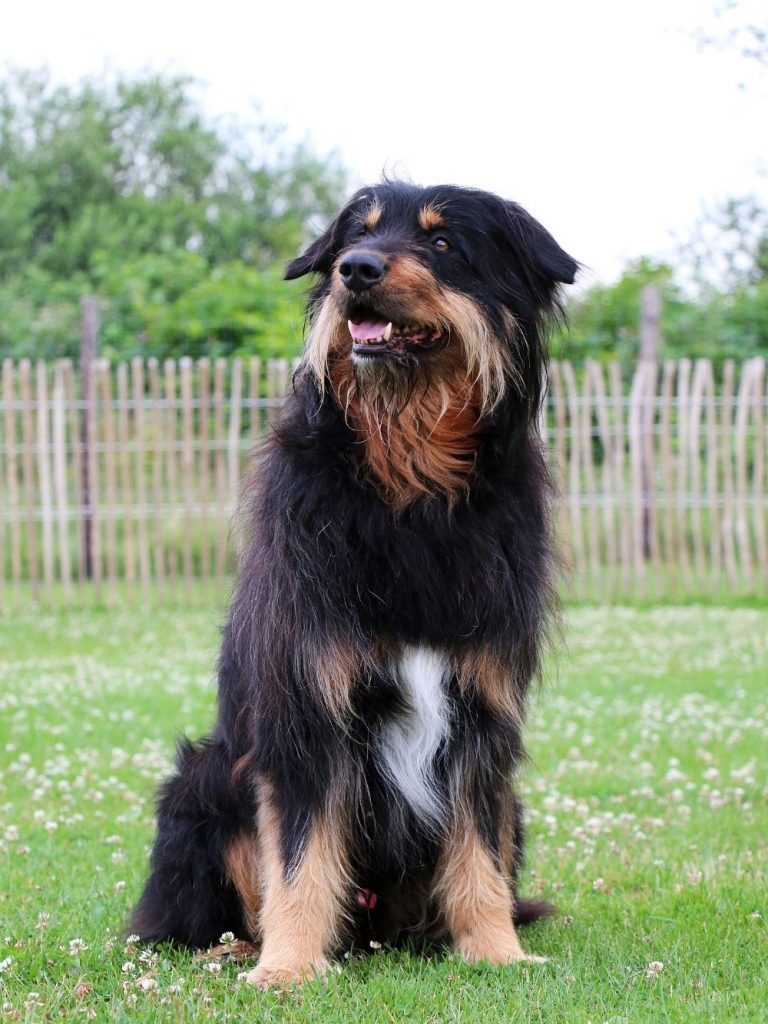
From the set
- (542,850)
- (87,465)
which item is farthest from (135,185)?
(542,850)

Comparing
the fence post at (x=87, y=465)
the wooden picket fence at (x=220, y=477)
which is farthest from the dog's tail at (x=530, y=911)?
the fence post at (x=87, y=465)

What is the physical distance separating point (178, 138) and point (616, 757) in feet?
116

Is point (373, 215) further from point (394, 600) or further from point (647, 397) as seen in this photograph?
point (647, 397)

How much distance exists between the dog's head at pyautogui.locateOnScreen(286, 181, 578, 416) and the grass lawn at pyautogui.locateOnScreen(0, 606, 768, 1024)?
1239 millimetres

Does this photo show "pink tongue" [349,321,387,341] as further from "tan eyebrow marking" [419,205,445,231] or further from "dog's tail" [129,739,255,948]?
"dog's tail" [129,739,255,948]

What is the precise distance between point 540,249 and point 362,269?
64 cm

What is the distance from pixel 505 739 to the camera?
3668mm

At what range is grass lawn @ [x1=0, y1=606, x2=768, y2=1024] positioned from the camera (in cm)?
328

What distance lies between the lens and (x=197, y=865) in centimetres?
382

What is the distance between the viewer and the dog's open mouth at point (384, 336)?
352 cm

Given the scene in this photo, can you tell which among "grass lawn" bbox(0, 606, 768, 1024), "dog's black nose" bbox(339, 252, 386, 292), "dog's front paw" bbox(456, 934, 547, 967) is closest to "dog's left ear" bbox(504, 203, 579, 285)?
"dog's black nose" bbox(339, 252, 386, 292)

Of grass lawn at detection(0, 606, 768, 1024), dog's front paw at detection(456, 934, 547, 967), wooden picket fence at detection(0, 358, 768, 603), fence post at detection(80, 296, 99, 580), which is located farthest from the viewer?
fence post at detection(80, 296, 99, 580)

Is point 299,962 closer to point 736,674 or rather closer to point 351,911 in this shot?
point 351,911

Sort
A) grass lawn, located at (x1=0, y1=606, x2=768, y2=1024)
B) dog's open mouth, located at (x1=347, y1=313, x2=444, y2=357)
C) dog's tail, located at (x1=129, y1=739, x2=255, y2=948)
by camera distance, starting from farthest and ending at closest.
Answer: dog's tail, located at (x1=129, y1=739, x2=255, y2=948) < dog's open mouth, located at (x1=347, y1=313, x2=444, y2=357) < grass lawn, located at (x1=0, y1=606, x2=768, y2=1024)
